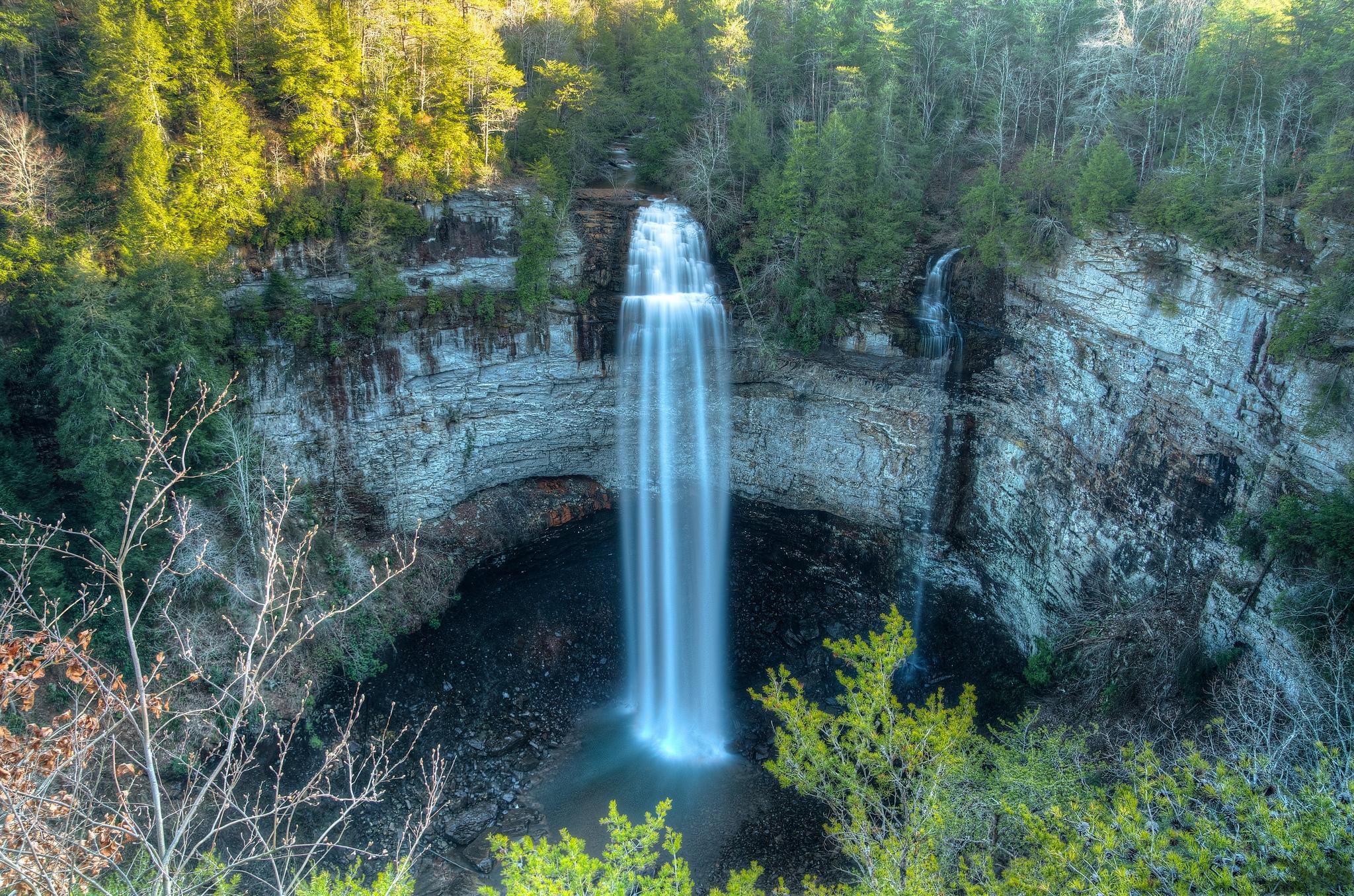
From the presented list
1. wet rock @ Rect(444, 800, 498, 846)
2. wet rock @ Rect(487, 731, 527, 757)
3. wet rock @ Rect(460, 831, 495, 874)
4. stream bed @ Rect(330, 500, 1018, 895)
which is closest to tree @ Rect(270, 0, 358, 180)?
stream bed @ Rect(330, 500, 1018, 895)

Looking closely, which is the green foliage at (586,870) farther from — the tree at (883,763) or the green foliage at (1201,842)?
the green foliage at (1201,842)

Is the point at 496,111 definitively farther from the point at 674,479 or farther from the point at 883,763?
the point at 883,763

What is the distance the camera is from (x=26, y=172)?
623 inches

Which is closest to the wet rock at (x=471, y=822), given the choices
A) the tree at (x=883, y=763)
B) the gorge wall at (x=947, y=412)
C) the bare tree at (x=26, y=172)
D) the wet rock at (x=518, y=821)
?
the wet rock at (x=518, y=821)

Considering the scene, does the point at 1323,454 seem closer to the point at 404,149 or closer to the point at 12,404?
the point at 404,149

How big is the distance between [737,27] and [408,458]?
1664 centimetres

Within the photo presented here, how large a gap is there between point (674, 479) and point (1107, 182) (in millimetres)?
13688

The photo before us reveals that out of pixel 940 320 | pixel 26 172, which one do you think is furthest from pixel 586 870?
pixel 26 172

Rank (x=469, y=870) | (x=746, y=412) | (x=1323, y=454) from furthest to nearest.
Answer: (x=746, y=412) → (x=469, y=870) → (x=1323, y=454)

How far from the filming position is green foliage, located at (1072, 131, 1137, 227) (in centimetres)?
1644

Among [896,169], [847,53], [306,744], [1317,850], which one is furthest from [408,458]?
[1317,850]

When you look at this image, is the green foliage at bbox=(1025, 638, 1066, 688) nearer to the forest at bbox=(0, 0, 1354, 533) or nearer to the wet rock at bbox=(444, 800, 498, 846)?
the forest at bbox=(0, 0, 1354, 533)

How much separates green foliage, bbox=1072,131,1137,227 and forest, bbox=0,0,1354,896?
0.27 ft

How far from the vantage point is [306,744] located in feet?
57.7
